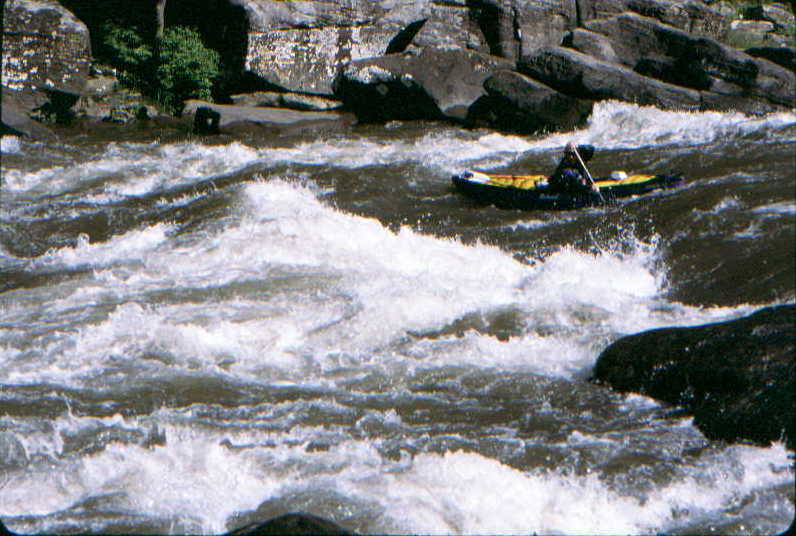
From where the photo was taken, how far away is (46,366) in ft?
22.6

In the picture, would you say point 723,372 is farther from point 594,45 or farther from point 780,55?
point 780,55

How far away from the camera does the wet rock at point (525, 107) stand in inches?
571

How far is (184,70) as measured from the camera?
17.4 metres

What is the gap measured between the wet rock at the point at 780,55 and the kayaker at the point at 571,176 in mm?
6950

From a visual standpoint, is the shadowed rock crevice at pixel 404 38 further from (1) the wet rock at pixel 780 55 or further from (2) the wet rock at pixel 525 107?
(1) the wet rock at pixel 780 55

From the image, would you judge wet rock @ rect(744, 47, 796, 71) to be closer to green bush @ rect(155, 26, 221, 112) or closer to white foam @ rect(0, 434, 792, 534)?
green bush @ rect(155, 26, 221, 112)

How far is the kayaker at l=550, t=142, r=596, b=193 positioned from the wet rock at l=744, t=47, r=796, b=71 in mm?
6950

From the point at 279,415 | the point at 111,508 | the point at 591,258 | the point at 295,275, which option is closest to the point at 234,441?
the point at 279,415

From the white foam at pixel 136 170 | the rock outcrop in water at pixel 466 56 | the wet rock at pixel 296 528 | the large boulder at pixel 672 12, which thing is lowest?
the white foam at pixel 136 170

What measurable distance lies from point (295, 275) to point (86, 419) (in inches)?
117

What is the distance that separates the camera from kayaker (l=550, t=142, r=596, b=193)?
10250 millimetres

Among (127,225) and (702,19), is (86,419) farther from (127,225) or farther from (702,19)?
(702,19)

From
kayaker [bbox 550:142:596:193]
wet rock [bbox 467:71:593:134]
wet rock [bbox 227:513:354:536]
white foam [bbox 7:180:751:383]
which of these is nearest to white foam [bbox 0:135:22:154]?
white foam [bbox 7:180:751:383]

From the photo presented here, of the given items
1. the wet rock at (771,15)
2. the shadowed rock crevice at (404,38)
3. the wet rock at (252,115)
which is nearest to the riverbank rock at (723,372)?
the wet rock at (252,115)
